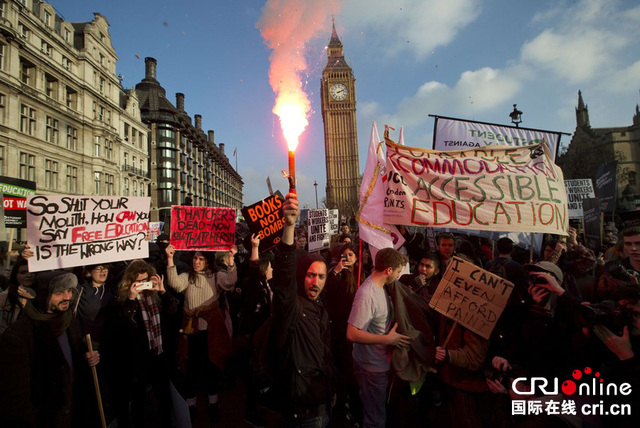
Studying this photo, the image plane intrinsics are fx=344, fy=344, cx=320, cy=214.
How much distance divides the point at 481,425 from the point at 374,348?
1.03 meters

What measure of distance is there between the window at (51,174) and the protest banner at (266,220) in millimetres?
28876

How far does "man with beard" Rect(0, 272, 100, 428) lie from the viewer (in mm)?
2740

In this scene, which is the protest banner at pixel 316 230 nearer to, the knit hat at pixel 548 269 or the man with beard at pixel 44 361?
the man with beard at pixel 44 361

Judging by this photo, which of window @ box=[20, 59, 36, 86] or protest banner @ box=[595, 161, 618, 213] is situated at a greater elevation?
window @ box=[20, 59, 36, 86]

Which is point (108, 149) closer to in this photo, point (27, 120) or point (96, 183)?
point (96, 183)

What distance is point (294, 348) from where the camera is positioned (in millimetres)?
2469

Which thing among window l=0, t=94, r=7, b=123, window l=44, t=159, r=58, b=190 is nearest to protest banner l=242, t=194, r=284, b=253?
window l=0, t=94, r=7, b=123

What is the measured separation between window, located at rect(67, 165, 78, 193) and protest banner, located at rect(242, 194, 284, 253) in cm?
3077

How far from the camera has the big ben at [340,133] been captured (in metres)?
74.5

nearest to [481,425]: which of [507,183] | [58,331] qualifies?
[507,183]

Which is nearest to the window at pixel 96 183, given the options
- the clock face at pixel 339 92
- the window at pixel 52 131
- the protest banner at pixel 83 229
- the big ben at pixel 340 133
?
the window at pixel 52 131

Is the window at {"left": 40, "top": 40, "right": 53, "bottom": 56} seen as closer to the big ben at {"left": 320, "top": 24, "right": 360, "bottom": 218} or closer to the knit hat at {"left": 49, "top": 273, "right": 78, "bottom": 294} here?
the knit hat at {"left": 49, "top": 273, "right": 78, "bottom": 294}

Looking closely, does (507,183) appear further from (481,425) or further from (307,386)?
(307,386)

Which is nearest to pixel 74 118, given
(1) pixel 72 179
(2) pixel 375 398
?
(1) pixel 72 179
